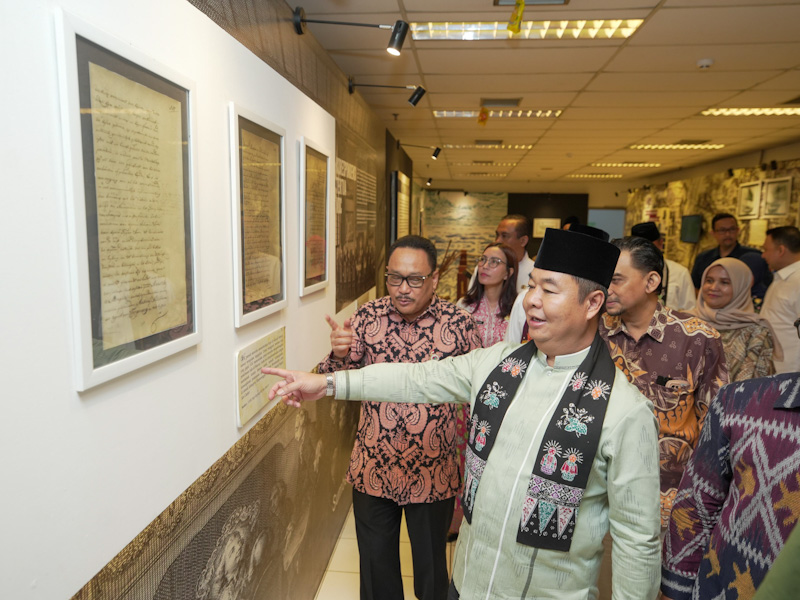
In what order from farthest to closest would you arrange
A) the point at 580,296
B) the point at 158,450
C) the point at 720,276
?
the point at 720,276 → the point at 580,296 → the point at 158,450

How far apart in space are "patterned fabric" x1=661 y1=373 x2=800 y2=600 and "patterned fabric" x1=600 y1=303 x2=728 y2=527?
75 centimetres

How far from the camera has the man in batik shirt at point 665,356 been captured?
1905 mm

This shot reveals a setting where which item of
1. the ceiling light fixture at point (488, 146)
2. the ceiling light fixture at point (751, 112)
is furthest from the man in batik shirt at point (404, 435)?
the ceiling light fixture at point (488, 146)

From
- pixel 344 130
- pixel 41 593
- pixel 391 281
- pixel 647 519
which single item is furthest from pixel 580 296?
pixel 344 130

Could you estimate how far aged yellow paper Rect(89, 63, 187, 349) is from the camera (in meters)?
0.90

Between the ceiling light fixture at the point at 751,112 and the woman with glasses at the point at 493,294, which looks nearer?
the woman with glasses at the point at 493,294

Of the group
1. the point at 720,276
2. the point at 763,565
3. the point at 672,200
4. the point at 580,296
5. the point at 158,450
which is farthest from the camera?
the point at 672,200

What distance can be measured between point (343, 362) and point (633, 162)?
345 inches

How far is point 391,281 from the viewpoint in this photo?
2014mm

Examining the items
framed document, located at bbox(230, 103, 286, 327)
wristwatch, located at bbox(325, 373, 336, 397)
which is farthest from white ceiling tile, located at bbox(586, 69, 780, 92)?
wristwatch, located at bbox(325, 373, 336, 397)

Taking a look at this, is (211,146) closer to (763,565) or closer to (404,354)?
(404,354)

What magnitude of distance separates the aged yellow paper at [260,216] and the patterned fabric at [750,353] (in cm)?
257

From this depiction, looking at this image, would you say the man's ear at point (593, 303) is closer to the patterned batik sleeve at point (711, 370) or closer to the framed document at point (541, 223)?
the patterned batik sleeve at point (711, 370)

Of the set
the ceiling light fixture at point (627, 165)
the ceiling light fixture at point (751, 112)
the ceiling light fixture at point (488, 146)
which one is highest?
the ceiling light fixture at point (627, 165)
